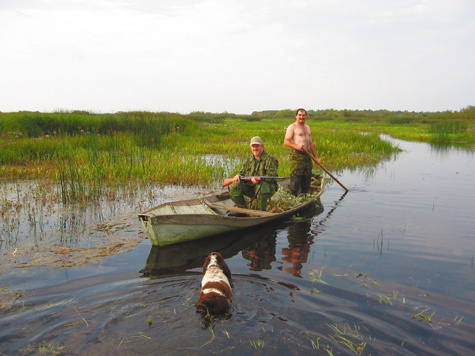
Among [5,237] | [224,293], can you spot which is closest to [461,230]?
[224,293]

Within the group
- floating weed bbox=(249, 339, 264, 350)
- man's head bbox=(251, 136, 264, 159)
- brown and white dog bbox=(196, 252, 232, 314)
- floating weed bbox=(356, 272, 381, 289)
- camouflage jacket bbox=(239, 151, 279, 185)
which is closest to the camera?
floating weed bbox=(249, 339, 264, 350)

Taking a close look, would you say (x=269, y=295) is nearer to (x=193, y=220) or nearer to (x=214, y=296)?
(x=214, y=296)

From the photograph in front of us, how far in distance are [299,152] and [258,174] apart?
67.0 inches

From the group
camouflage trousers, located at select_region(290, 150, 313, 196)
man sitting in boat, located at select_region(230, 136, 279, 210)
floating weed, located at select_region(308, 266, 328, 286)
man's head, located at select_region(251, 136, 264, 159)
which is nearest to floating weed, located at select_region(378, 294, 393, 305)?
floating weed, located at select_region(308, 266, 328, 286)

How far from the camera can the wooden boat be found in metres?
5.56

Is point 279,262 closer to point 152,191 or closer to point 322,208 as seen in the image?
point 322,208

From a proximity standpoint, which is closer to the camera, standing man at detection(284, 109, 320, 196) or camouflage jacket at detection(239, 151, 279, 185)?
camouflage jacket at detection(239, 151, 279, 185)

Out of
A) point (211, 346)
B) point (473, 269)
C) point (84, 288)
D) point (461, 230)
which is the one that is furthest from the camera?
point (461, 230)

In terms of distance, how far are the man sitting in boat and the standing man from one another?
1.37 meters

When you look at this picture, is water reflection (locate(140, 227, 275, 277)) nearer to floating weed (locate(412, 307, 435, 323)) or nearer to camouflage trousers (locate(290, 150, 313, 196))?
camouflage trousers (locate(290, 150, 313, 196))

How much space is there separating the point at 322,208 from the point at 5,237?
21.0 feet

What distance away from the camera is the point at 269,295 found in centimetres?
434

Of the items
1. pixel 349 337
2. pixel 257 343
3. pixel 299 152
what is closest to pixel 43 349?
pixel 257 343

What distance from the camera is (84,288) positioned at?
4.45 m
